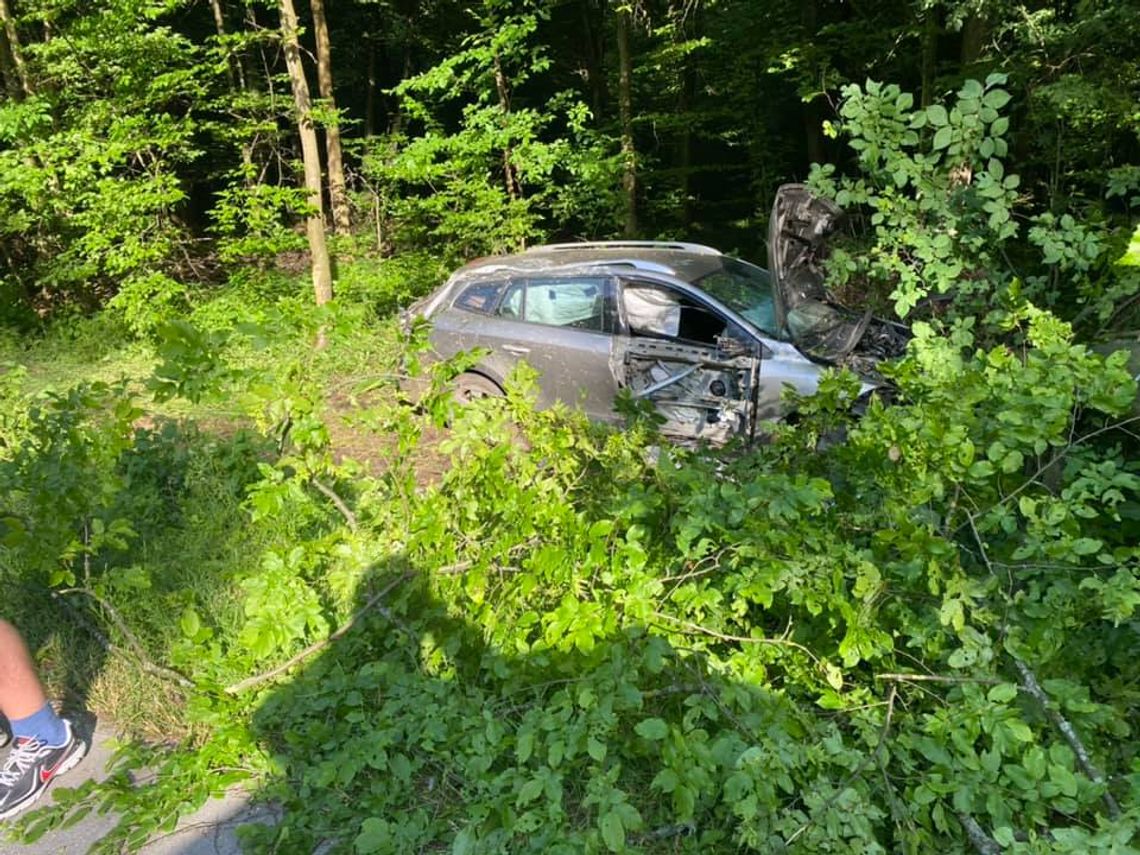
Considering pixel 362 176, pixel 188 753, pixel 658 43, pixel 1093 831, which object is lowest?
pixel 188 753

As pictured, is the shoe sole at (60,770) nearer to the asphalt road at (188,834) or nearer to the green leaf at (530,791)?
the asphalt road at (188,834)

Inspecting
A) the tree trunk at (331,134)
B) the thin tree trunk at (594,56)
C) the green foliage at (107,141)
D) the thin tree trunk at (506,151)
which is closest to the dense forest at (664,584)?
the green foliage at (107,141)

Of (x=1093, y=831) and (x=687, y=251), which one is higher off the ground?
(x=687, y=251)

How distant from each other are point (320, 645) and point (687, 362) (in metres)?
3.13

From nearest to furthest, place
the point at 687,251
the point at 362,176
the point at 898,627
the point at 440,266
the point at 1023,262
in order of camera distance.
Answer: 1. the point at 898,627
2. the point at 1023,262
3. the point at 687,251
4. the point at 440,266
5. the point at 362,176

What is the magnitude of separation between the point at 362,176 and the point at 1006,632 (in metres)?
10.8

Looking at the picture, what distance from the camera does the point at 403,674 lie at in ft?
8.96

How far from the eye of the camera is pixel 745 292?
540 cm

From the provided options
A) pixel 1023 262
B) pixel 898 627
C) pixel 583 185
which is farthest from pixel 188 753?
pixel 583 185

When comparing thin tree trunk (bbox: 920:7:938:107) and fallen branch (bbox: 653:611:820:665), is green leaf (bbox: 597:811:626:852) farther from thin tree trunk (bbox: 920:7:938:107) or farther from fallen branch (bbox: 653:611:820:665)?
thin tree trunk (bbox: 920:7:938:107)

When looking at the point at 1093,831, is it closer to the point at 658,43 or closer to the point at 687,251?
the point at 687,251

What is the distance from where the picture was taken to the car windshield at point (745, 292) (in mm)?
5102

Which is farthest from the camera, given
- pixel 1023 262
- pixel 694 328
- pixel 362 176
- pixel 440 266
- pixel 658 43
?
pixel 658 43

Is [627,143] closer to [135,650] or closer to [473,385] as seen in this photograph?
[473,385]
